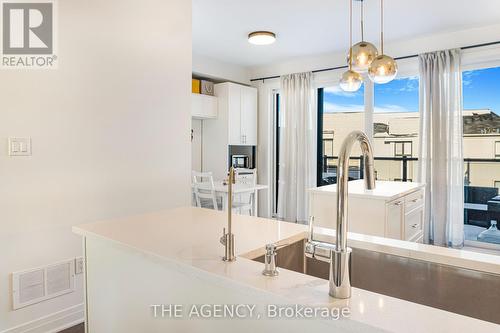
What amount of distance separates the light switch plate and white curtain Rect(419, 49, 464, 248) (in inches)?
161

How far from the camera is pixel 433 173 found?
421 cm

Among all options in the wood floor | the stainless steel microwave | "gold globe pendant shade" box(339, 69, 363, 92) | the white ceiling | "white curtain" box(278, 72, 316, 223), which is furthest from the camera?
the stainless steel microwave

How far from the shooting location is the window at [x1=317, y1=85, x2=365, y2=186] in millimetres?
5219

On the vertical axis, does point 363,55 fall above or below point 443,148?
above

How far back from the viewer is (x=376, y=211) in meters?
2.58

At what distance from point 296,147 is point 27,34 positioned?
12.8 feet

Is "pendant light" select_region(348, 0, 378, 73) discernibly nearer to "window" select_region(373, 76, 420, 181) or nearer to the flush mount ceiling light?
the flush mount ceiling light

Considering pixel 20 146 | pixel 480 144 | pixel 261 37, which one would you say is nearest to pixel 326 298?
pixel 20 146

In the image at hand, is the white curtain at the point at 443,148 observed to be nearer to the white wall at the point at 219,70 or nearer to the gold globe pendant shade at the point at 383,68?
the gold globe pendant shade at the point at 383,68

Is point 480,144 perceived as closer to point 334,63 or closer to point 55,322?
A: point 334,63

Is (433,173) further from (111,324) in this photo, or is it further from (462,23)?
(111,324)

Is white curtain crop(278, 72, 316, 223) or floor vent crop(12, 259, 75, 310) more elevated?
white curtain crop(278, 72, 316, 223)

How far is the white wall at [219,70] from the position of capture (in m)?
5.20

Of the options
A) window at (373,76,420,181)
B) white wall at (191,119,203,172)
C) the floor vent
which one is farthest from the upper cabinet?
the floor vent
